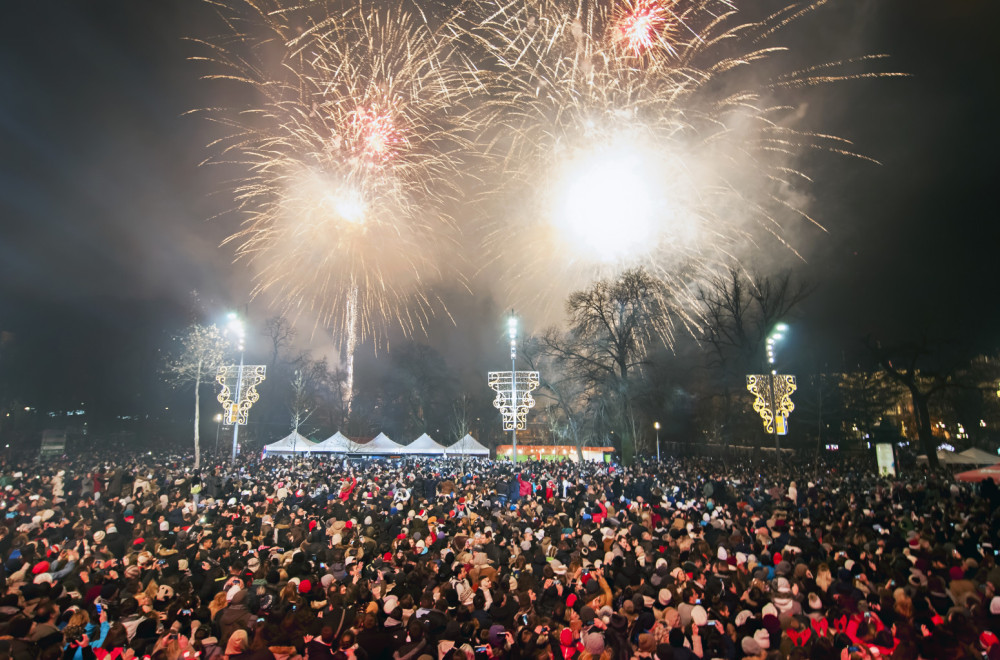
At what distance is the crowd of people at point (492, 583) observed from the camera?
19.0ft

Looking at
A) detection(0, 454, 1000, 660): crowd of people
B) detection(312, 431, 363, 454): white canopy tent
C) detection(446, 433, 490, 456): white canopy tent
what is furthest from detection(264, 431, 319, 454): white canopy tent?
detection(0, 454, 1000, 660): crowd of people

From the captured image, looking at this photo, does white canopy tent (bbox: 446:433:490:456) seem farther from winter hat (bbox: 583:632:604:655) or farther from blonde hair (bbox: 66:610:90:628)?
winter hat (bbox: 583:632:604:655)

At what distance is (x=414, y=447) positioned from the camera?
42188 mm

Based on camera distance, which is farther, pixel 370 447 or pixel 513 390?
pixel 370 447

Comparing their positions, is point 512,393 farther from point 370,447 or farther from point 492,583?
point 492,583

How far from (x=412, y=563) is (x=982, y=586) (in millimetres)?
8447

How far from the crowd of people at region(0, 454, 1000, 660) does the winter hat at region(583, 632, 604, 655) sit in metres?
0.01

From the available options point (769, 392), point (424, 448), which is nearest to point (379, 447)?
point (424, 448)

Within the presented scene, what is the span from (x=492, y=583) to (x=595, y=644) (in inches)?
109

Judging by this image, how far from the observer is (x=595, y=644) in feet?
18.2

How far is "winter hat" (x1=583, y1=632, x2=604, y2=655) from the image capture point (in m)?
5.55

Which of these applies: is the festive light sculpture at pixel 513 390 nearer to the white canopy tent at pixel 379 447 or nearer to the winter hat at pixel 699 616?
the white canopy tent at pixel 379 447

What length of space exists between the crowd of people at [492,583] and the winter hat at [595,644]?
1 cm

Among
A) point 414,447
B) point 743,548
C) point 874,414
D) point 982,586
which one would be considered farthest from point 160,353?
point 874,414
